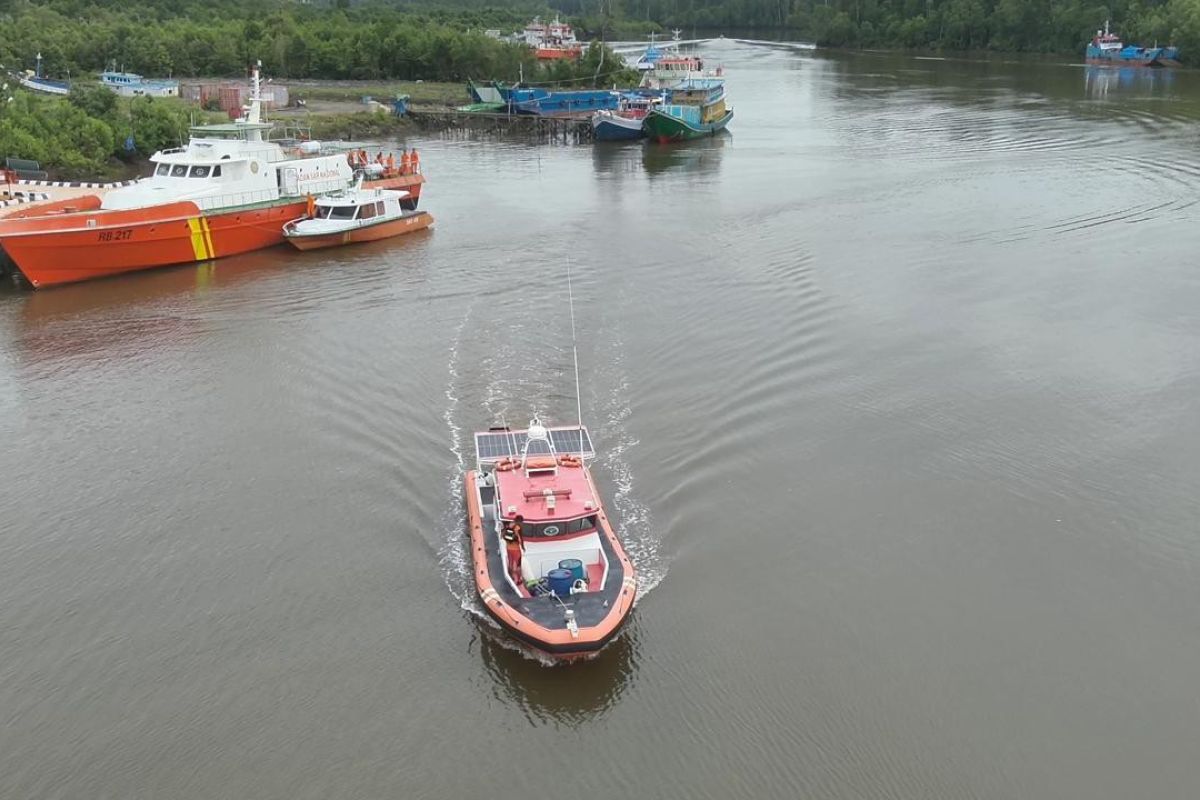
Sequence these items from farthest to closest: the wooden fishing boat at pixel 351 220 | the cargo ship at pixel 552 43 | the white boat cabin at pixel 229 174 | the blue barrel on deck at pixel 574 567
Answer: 1. the cargo ship at pixel 552 43
2. the wooden fishing boat at pixel 351 220
3. the white boat cabin at pixel 229 174
4. the blue barrel on deck at pixel 574 567

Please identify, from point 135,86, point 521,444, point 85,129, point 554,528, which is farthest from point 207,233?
point 135,86

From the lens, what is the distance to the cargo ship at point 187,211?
104 feet

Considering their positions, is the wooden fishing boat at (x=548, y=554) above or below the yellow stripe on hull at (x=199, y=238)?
A: below

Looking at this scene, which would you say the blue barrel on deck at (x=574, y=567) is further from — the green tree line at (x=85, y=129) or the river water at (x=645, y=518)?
the green tree line at (x=85, y=129)

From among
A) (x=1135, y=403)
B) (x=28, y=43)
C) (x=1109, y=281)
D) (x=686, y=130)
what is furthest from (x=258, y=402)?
(x=28, y=43)

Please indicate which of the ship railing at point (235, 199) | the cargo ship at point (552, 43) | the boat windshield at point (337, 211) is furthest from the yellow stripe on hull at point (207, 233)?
the cargo ship at point (552, 43)

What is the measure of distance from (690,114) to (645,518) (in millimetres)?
49307

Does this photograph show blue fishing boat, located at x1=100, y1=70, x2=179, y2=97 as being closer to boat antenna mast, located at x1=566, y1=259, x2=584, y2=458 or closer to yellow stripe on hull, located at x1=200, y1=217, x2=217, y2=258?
yellow stripe on hull, located at x1=200, y1=217, x2=217, y2=258

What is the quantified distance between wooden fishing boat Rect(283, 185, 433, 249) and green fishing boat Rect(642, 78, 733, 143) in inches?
1095

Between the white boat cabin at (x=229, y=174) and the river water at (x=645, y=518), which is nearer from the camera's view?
the river water at (x=645, y=518)

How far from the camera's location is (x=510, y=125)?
233 feet

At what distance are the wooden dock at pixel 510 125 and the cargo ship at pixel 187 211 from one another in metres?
29.2

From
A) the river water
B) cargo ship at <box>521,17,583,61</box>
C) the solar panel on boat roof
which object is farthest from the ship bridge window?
cargo ship at <box>521,17,583,61</box>

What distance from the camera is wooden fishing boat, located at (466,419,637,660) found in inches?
599
